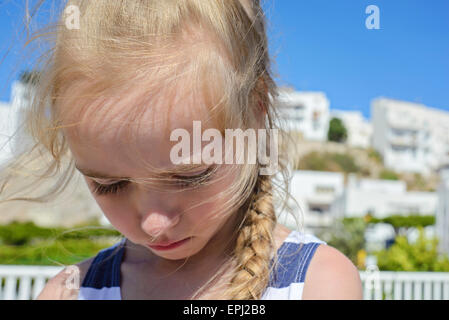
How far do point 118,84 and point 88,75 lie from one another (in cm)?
6

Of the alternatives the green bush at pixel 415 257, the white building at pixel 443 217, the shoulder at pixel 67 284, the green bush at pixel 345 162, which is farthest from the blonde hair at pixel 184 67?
the green bush at pixel 345 162

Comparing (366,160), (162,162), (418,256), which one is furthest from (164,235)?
(366,160)

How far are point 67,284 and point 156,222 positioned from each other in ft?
1.46

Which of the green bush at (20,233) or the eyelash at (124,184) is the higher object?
the eyelash at (124,184)

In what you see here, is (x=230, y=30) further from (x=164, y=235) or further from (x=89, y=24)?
(x=164, y=235)

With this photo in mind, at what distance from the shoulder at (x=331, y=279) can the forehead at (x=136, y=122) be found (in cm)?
32

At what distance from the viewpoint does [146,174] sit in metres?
0.68

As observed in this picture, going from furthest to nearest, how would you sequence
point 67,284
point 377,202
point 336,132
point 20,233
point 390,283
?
1. point 336,132
2. point 377,202
3. point 20,233
4. point 390,283
5. point 67,284

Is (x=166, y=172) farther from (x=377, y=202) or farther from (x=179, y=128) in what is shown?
(x=377, y=202)

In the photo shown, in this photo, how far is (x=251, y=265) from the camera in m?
0.81

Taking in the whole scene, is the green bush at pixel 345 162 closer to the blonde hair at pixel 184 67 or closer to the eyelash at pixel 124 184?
the blonde hair at pixel 184 67


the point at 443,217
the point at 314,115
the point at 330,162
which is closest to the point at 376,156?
the point at 330,162

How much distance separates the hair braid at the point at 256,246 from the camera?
784mm

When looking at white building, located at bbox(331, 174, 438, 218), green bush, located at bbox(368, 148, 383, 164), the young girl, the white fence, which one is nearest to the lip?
the young girl
